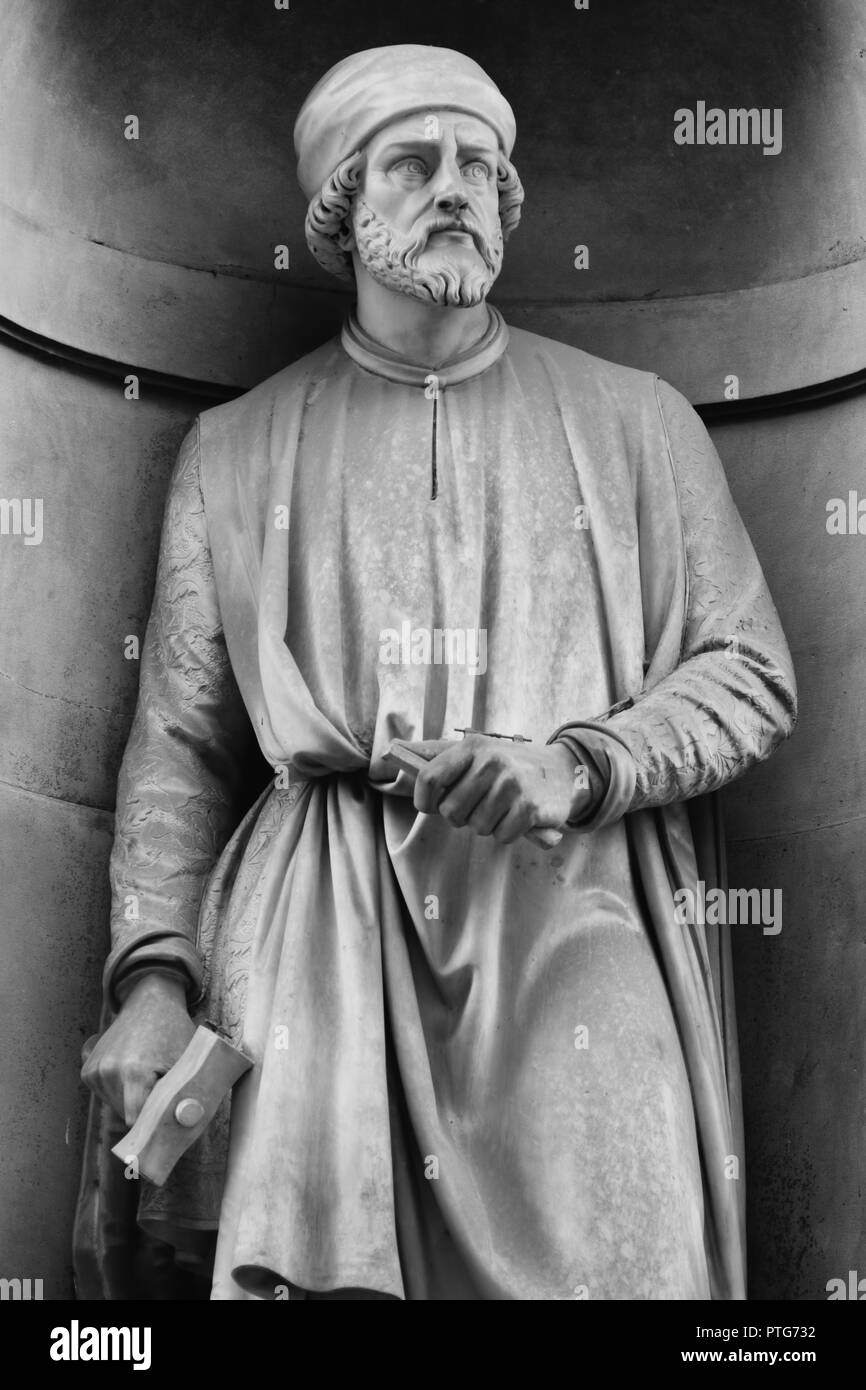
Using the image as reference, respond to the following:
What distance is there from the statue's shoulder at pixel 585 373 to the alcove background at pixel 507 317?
38 cm

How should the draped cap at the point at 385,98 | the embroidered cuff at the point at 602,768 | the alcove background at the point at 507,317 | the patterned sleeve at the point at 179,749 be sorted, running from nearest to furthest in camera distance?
the embroidered cuff at the point at 602,768 → the patterned sleeve at the point at 179,749 → the draped cap at the point at 385,98 → the alcove background at the point at 507,317

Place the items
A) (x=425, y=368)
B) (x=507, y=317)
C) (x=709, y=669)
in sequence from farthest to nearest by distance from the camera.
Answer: (x=507, y=317)
(x=425, y=368)
(x=709, y=669)

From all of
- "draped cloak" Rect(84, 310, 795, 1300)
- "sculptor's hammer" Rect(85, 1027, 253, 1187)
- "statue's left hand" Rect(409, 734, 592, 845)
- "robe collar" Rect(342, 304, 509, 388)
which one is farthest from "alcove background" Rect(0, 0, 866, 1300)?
"statue's left hand" Rect(409, 734, 592, 845)

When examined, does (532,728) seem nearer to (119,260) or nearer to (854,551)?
(854,551)

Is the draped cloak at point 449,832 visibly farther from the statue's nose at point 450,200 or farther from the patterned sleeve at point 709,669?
the statue's nose at point 450,200

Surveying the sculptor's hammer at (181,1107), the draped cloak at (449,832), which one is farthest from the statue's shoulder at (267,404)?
the sculptor's hammer at (181,1107)

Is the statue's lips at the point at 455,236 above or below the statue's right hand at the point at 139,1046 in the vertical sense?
above

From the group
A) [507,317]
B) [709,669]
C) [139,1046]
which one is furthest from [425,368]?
[139,1046]

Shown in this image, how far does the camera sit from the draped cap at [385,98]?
5730mm

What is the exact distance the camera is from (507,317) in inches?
253

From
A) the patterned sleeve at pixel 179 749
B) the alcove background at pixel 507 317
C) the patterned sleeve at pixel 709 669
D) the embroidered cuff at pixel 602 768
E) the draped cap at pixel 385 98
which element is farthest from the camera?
the alcove background at pixel 507 317

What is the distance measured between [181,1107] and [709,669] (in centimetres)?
108

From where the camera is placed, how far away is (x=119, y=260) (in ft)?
20.6

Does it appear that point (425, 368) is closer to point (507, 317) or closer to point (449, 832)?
point (507, 317)
